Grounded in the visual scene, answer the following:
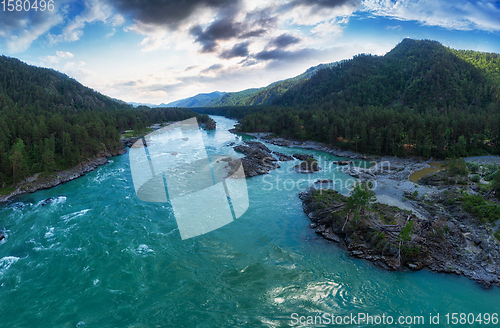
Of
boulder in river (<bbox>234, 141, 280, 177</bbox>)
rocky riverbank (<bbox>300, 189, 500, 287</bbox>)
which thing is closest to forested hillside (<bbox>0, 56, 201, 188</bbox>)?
boulder in river (<bbox>234, 141, 280, 177</bbox>)

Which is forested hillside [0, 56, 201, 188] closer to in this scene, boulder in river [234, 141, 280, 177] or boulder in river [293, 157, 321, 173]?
boulder in river [234, 141, 280, 177]

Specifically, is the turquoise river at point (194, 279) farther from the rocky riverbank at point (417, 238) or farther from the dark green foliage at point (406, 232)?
the dark green foliage at point (406, 232)

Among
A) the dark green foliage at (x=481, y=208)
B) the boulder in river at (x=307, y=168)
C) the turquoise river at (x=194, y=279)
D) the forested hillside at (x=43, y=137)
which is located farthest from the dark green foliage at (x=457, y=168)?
the forested hillside at (x=43, y=137)

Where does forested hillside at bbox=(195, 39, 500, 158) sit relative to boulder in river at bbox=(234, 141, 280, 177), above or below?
above

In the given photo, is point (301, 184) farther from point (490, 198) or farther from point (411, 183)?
point (490, 198)

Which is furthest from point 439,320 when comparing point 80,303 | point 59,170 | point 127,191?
point 59,170

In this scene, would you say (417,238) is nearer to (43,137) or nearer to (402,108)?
(43,137)
